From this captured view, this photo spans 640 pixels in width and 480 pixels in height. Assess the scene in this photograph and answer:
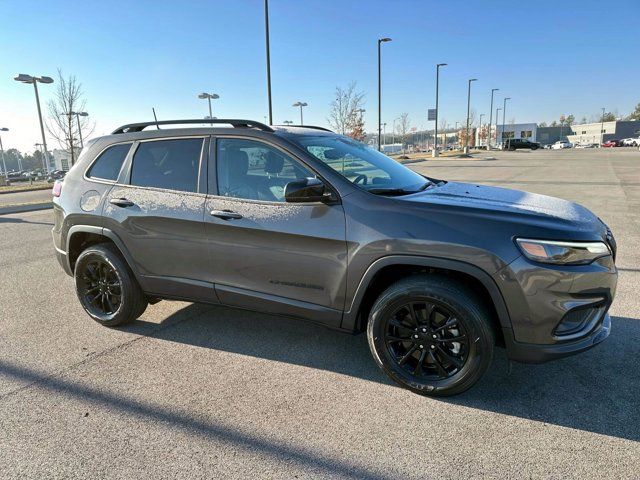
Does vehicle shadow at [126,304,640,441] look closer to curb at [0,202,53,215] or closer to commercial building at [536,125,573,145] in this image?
curb at [0,202,53,215]

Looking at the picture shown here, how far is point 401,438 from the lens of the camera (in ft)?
8.43

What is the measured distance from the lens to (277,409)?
9.38ft

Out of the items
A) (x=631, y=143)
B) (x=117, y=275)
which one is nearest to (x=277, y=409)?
(x=117, y=275)

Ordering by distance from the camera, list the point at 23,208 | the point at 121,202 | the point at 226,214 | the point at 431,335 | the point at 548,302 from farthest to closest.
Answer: the point at 23,208, the point at 121,202, the point at 226,214, the point at 431,335, the point at 548,302

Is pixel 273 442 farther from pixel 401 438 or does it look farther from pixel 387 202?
pixel 387 202

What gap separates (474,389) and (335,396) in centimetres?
97

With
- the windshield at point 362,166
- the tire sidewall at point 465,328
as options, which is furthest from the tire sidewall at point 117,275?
the tire sidewall at point 465,328

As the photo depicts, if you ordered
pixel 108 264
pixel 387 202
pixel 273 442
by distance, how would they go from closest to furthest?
1. pixel 273 442
2. pixel 387 202
3. pixel 108 264

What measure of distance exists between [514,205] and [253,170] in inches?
76.1

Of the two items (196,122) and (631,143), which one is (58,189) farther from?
(631,143)

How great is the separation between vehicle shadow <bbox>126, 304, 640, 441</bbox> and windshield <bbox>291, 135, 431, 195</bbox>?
137 cm

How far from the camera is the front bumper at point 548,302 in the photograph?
261cm

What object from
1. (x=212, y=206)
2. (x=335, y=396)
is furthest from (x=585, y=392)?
(x=212, y=206)

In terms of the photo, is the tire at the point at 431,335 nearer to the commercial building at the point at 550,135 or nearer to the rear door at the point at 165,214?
the rear door at the point at 165,214
